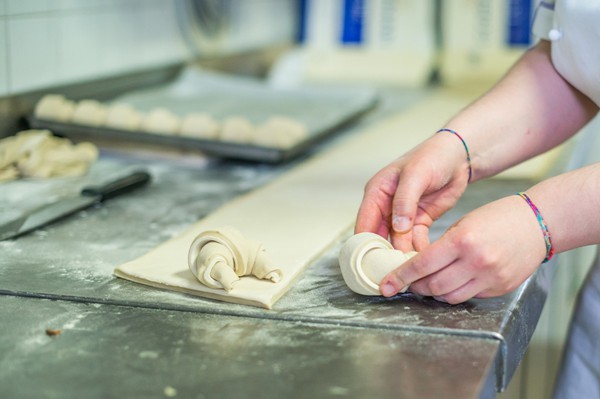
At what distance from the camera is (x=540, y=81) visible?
54.3 inches

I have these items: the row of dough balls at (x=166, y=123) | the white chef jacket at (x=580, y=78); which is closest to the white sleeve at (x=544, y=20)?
the white chef jacket at (x=580, y=78)

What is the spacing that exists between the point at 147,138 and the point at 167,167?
86 mm

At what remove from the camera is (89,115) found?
192 cm

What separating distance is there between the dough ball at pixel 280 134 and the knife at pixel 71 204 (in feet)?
0.93

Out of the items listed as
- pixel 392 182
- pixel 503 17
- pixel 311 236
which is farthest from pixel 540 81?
pixel 503 17

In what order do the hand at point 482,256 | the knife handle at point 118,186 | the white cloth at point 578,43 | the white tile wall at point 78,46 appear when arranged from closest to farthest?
the hand at point 482,256, the white cloth at point 578,43, the knife handle at point 118,186, the white tile wall at point 78,46

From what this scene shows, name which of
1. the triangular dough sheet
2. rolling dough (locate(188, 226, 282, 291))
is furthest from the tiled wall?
rolling dough (locate(188, 226, 282, 291))

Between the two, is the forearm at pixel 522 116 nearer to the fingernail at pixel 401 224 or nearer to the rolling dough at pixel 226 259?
the fingernail at pixel 401 224

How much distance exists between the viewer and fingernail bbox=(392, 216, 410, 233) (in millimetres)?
1150

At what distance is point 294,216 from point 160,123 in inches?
22.5

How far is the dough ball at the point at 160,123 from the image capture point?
1921 mm

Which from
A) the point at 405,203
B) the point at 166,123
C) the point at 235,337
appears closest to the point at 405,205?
the point at 405,203

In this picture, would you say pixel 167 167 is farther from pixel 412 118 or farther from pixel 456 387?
pixel 456 387

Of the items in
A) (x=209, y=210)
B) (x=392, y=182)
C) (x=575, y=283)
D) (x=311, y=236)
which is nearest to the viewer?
(x=392, y=182)
